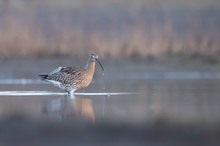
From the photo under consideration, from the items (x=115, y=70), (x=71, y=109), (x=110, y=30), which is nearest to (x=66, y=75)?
(x=71, y=109)

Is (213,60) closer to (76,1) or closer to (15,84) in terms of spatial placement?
(15,84)

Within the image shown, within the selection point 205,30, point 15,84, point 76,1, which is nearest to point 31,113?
point 15,84

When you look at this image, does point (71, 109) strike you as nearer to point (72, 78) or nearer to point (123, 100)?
point (123, 100)

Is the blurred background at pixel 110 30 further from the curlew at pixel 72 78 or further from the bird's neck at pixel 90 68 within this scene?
the curlew at pixel 72 78

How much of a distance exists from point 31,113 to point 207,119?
259 centimetres

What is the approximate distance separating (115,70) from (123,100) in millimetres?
7939

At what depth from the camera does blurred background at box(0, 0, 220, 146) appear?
12.6 metres

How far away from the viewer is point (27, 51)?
84.5ft

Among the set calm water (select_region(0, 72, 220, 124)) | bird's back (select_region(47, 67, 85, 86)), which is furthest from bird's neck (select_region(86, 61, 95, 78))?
calm water (select_region(0, 72, 220, 124))

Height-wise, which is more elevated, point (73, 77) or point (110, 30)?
point (110, 30)

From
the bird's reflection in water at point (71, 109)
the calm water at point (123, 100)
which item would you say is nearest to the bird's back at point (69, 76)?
the calm water at point (123, 100)

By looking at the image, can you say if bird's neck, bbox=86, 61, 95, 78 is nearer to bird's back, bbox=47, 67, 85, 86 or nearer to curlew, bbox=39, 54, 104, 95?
curlew, bbox=39, 54, 104, 95

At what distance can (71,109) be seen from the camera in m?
15.1

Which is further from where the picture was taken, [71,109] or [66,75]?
[66,75]
